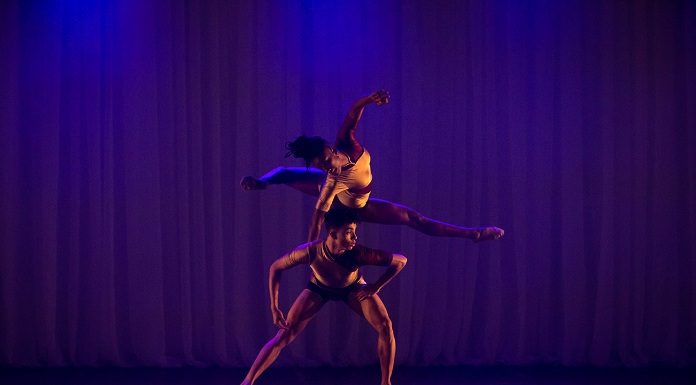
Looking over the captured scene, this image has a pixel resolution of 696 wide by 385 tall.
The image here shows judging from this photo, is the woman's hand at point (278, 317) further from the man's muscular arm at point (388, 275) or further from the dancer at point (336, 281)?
A: the man's muscular arm at point (388, 275)

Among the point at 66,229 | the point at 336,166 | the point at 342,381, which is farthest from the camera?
the point at 66,229

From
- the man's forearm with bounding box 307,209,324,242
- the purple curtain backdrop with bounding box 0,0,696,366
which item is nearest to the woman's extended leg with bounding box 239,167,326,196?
the man's forearm with bounding box 307,209,324,242

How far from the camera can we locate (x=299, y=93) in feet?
17.9

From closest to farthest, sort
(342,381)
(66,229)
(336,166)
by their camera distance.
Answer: (336,166) → (342,381) → (66,229)

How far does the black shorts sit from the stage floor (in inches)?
49.3

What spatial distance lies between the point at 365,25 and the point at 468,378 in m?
2.56

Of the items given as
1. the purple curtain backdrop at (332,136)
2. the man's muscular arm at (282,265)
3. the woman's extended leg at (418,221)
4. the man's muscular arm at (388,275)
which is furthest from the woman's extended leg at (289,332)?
the purple curtain backdrop at (332,136)

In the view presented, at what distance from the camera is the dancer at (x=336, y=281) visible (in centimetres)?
388

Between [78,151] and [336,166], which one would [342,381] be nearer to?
[336,166]

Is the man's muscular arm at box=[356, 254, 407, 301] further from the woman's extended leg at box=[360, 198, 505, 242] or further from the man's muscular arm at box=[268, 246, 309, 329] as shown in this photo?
the man's muscular arm at box=[268, 246, 309, 329]

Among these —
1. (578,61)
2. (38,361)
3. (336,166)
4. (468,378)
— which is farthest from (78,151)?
(578,61)

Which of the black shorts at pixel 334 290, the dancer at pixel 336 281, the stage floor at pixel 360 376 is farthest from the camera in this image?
the stage floor at pixel 360 376

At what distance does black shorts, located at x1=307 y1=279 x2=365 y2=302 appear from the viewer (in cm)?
406

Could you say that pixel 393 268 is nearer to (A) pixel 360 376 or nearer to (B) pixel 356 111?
(B) pixel 356 111
